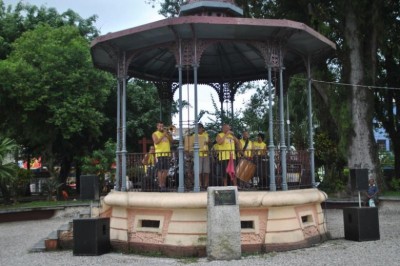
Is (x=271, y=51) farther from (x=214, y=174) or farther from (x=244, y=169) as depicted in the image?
(x=214, y=174)

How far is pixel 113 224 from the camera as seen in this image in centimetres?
1184

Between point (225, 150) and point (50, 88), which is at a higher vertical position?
point (50, 88)

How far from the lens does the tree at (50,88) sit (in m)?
24.5

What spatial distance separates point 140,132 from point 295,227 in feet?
63.1

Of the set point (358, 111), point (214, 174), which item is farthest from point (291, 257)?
point (358, 111)

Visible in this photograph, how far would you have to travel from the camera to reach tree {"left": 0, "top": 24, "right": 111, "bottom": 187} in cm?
2448

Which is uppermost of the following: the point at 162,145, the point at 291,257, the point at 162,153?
the point at 162,145

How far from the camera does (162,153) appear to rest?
37.5ft

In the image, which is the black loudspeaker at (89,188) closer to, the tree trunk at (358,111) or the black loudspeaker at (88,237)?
the black loudspeaker at (88,237)

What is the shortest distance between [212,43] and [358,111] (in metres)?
11.9

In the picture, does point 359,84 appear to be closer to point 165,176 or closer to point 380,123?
point 380,123

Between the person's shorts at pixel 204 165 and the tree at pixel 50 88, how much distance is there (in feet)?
47.9

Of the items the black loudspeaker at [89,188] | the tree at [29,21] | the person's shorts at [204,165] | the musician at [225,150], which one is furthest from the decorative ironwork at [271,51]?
the tree at [29,21]

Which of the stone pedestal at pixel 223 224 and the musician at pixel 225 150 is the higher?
the musician at pixel 225 150
